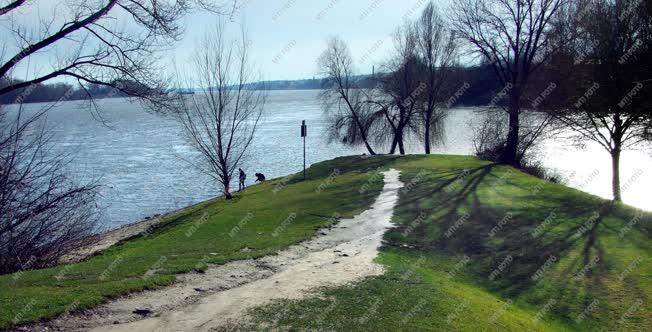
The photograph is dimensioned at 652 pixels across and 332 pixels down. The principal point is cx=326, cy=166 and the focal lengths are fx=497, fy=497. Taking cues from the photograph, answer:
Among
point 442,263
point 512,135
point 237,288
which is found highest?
point 512,135

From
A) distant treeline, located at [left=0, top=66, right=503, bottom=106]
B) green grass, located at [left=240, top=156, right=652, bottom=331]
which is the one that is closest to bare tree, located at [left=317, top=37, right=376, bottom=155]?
distant treeline, located at [left=0, top=66, right=503, bottom=106]

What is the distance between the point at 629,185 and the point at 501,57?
11.2 m

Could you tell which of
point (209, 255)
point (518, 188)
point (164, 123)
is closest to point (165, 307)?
point (209, 255)

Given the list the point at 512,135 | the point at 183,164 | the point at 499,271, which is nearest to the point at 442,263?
the point at 499,271

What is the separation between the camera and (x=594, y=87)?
20984 mm

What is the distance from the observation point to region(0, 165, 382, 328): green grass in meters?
7.58

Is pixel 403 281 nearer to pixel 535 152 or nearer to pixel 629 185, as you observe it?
pixel 629 185

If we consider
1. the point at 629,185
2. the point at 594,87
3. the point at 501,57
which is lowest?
the point at 629,185

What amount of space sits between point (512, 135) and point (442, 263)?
2251cm

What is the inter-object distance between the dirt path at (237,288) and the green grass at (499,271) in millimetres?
471

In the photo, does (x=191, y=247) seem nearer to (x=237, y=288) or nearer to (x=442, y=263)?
(x=237, y=288)

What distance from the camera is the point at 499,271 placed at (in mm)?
11164

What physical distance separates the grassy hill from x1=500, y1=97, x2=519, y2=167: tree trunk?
9.76m

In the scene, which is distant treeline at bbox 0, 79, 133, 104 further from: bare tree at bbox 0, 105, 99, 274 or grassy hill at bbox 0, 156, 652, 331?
grassy hill at bbox 0, 156, 652, 331
